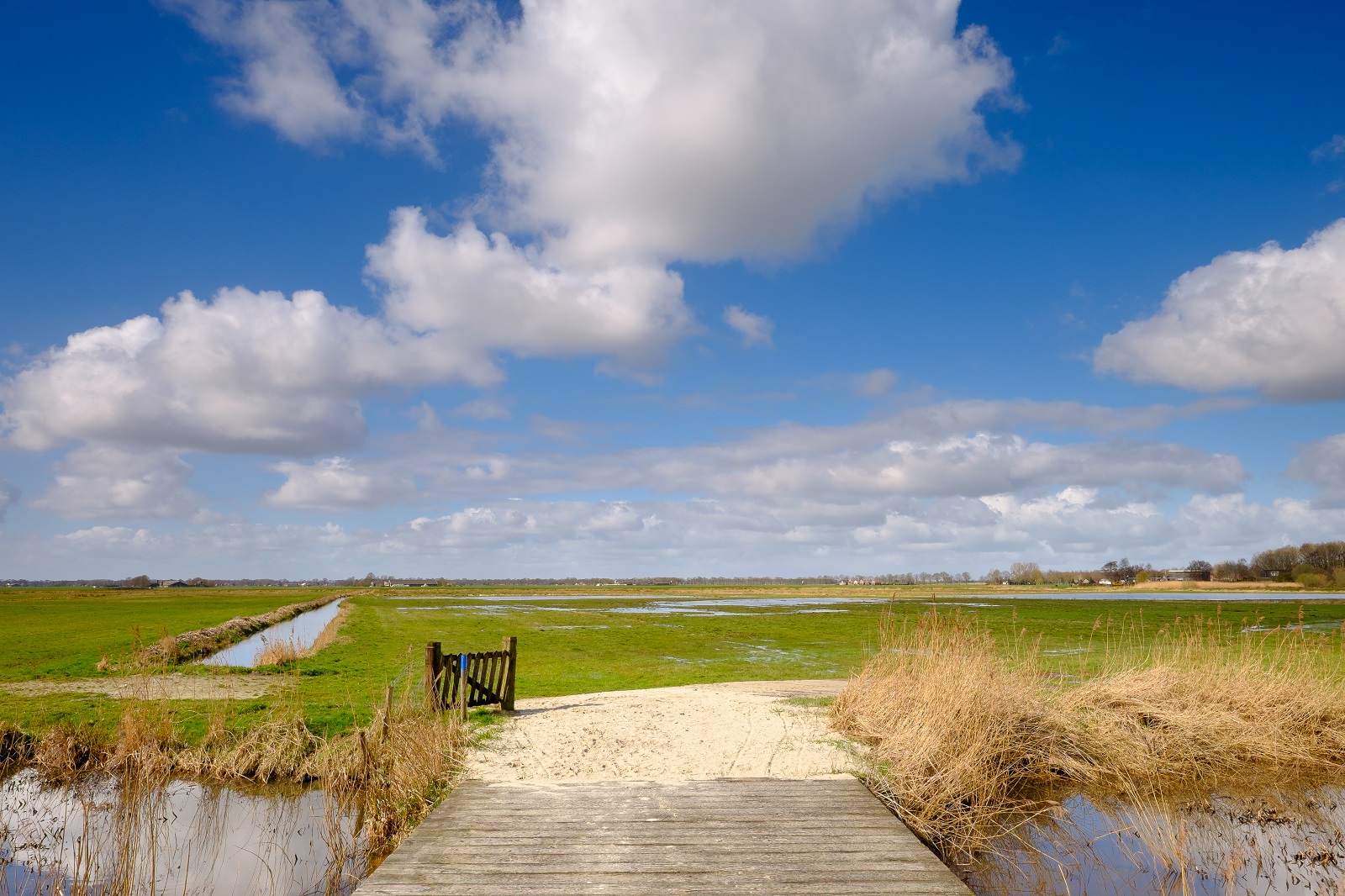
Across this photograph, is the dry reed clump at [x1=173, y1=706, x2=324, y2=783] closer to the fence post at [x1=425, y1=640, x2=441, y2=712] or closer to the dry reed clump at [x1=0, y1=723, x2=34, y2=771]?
the fence post at [x1=425, y1=640, x2=441, y2=712]

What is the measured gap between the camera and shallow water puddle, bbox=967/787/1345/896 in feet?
28.6

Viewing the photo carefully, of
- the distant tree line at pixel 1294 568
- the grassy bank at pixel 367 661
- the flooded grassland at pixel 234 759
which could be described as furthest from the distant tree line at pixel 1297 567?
the flooded grassland at pixel 234 759

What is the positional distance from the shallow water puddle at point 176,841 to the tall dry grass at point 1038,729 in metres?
7.16

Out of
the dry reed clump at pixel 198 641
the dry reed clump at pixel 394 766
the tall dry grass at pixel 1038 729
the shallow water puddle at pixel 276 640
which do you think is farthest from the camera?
the shallow water puddle at pixel 276 640

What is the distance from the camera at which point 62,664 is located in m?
25.3

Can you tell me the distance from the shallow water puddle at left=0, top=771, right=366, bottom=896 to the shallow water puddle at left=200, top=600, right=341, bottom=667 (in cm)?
946

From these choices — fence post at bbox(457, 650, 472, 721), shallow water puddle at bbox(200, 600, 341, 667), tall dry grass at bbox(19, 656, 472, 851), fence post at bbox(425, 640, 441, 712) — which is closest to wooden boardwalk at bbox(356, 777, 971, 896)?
tall dry grass at bbox(19, 656, 472, 851)

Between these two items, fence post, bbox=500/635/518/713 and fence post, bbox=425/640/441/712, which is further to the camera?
fence post, bbox=500/635/518/713

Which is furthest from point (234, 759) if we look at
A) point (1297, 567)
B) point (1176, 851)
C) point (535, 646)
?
point (1297, 567)

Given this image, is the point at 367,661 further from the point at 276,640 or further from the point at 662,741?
the point at 662,741

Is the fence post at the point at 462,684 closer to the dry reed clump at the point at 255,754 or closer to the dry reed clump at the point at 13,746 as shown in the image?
the dry reed clump at the point at 255,754

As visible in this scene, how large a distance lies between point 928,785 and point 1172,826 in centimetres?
353

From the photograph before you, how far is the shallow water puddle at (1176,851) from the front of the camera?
8.73 m

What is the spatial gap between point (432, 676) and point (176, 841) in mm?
4398
